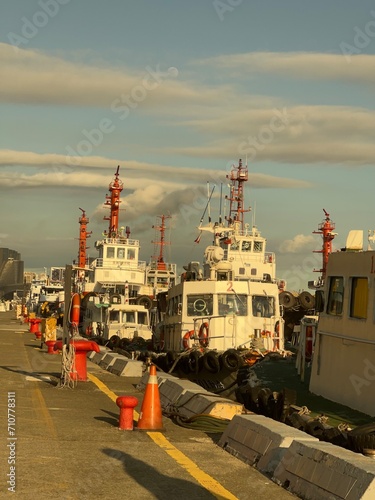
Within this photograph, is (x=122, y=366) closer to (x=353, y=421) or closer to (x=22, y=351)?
(x=353, y=421)

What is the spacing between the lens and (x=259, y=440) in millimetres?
11406

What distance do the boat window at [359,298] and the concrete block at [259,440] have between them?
5.12m

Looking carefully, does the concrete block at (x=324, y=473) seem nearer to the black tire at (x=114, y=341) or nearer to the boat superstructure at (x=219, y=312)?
the boat superstructure at (x=219, y=312)

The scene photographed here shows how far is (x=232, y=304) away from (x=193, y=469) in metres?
21.8

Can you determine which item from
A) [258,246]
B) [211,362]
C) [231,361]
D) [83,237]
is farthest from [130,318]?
[83,237]

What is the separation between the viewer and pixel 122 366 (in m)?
25.3

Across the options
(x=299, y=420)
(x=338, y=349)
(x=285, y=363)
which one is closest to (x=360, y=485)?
(x=299, y=420)

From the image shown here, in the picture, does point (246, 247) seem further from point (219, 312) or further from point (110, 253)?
point (219, 312)

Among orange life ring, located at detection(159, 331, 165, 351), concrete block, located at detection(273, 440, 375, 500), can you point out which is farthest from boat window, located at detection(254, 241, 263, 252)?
concrete block, located at detection(273, 440, 375, 500)

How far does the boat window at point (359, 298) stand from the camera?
56.2 feet

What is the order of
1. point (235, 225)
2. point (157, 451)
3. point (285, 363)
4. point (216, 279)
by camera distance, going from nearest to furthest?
point (157, 451)
point (285, 363)
point (216, 279)
point (235, 225)

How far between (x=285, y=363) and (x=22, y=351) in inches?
605

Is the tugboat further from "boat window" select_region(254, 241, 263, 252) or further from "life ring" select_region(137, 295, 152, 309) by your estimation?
"boat window" select_region(254, 241, 263, 252)

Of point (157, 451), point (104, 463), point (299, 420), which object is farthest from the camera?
point (299, 420)
